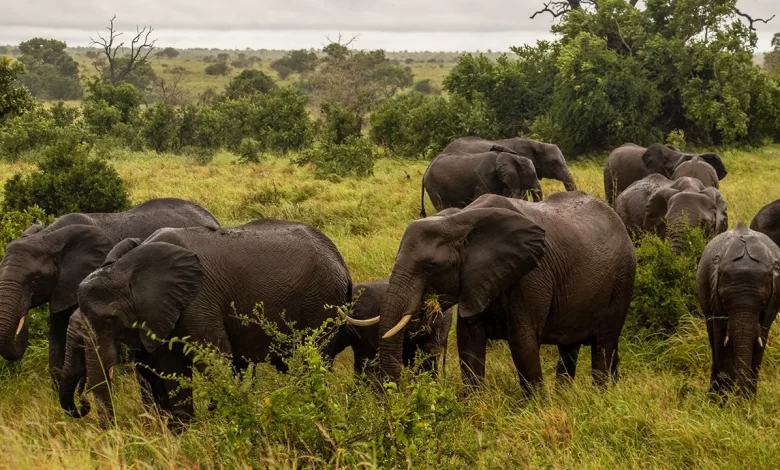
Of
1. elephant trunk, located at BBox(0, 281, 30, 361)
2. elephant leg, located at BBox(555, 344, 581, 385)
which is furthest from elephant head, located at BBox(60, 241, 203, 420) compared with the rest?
elephant leg, located at BBox(555, 344, 581, 385)

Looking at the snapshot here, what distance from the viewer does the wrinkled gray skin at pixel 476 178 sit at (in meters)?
13.0

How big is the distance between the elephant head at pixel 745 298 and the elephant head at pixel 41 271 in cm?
440

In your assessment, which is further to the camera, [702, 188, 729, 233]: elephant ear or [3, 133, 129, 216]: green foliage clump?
[3, 133, 129, 216]: green foliage clump

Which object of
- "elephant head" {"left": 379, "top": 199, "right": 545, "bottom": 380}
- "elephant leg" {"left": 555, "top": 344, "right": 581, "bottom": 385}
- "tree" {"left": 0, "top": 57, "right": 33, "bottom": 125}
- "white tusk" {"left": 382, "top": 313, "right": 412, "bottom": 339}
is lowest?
"elephant leg" {"left": 555, "top": 344, "right": 581, "bottom": 385}

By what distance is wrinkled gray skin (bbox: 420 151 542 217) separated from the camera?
42.6ft

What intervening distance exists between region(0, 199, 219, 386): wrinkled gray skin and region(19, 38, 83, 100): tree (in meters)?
42.8

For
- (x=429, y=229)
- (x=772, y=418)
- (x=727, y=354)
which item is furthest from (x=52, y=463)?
(x=727, y=354)

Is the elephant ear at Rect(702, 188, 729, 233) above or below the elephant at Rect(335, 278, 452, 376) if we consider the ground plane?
above

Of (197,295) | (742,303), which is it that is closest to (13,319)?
(197,295)

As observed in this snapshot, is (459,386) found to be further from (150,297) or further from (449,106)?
(449,106)

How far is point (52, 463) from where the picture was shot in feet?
12.2

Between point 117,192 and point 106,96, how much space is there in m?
14.2

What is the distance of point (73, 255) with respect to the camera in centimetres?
648

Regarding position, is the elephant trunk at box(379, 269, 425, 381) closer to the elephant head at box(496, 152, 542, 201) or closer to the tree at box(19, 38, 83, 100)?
the elephant head at box(496, 152, 542, 201)
